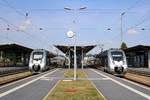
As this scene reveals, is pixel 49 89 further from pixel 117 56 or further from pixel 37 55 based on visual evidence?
pixel 37 55

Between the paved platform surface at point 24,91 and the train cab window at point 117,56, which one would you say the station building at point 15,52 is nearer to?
the train cab window at point 117,56

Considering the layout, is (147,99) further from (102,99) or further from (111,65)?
(111,65)

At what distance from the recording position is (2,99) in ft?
56.1

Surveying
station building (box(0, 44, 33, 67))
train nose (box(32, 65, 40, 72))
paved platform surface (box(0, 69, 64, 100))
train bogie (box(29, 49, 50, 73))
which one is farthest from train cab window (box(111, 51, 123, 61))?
station building (box(0, 44, 33, 67))

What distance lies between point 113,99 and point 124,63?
30527 mm

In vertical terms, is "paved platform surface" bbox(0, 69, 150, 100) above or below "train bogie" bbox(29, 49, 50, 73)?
below

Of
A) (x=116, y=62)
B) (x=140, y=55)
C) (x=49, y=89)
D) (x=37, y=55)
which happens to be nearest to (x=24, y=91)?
(x=49, y=89)

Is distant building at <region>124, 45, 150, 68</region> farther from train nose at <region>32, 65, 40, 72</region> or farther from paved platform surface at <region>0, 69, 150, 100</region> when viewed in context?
paved platform surface at <region>0, 69, 150, 100</region>

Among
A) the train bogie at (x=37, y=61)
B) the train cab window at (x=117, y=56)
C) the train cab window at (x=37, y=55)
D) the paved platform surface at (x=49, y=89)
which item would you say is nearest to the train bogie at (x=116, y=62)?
the train cab window at (x=117, y=56)

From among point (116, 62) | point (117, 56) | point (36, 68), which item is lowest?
point (36, 68)

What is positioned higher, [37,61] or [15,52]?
[15,52]

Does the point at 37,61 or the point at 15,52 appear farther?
the point at 15,52

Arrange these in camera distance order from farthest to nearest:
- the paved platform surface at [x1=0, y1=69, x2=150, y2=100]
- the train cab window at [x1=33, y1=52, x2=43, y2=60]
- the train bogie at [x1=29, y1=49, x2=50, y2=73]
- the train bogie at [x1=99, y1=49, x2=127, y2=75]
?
the train cab window at [x1=33, y1=52, x2=43, y2=60]
the train bogie at [x1=29, y1=49, x2=50, y2=73]
the train bogie at [x1=99, y1=49, x2=127, y2=75]
the paved platform surface at [x1=0, y1=69, x2=150, y2=100]

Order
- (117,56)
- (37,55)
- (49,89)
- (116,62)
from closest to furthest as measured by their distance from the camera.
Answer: (49,89)
(116,62)
(117,56)
(37,55)
